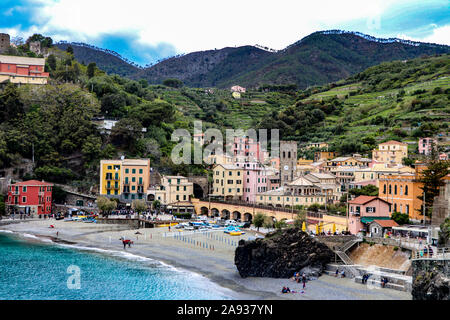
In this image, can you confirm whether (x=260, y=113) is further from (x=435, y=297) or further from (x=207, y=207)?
(x=435, y=297)

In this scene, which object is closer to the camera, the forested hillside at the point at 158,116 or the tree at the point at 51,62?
the forested hillside at the point at 158,116

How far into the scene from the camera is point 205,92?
450 ft

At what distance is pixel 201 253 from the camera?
4000 cm

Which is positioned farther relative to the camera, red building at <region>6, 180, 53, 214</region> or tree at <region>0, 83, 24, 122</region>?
tree at <region>0, 83, 24, 122</region>

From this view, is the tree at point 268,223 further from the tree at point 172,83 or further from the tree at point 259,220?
the tree at point 172,83

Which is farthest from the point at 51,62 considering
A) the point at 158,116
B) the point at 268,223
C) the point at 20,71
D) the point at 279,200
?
the point at 268,223

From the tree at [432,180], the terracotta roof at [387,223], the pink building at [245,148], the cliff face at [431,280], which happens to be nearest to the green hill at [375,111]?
the pink building at [245,148]

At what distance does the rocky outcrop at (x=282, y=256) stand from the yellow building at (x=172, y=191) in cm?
3371

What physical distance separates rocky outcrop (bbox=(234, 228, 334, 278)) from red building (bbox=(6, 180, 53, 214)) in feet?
123

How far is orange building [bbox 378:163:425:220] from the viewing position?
1531 inches

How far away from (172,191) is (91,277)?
113ft

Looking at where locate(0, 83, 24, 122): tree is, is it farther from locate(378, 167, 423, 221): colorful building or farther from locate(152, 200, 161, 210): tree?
locate(378, 167, 423, 221): colorful building

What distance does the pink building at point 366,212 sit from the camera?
39.6 m

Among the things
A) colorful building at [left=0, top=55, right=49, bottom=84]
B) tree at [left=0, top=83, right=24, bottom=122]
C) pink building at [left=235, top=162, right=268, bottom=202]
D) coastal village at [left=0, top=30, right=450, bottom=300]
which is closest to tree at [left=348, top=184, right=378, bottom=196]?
coastal village at [left=0, top=30, right=450, bottom=300]
